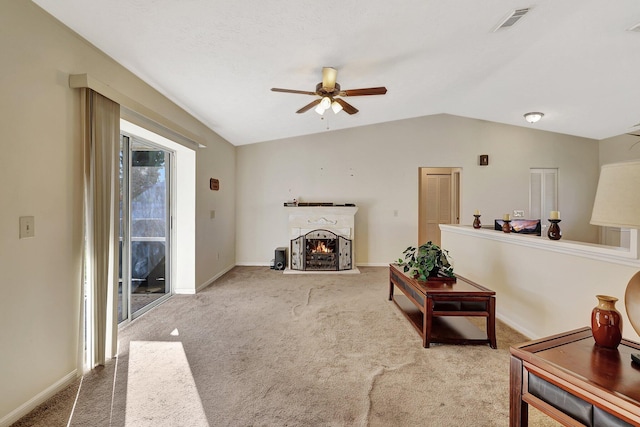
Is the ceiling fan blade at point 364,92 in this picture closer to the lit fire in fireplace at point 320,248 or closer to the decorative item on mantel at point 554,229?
the decorative item on mantel at point 554,229

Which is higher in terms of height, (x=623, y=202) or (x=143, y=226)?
(x=623, y=202)

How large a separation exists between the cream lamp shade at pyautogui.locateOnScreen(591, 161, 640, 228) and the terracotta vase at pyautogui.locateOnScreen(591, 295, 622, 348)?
399mm

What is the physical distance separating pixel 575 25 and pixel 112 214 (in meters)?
4.63

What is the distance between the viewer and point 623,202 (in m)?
0.97

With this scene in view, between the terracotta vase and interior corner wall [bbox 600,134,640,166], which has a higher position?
interior corner wall [bbox 600,134,640,166]

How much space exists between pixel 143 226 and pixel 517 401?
3.82 metres

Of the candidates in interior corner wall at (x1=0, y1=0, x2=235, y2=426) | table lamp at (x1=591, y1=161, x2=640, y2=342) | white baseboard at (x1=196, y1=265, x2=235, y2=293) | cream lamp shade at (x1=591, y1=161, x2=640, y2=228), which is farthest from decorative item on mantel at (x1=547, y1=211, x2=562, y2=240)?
white baseboard at (x1=196, y1=265, x2=235, y2=293)

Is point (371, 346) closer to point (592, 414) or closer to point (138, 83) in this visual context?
point (592, 414)

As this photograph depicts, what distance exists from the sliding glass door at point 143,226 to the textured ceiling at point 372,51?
0.78 m

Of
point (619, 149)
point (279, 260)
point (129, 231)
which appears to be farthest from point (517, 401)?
point (619, 149)

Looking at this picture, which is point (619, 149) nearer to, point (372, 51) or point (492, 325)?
point (492, 325)

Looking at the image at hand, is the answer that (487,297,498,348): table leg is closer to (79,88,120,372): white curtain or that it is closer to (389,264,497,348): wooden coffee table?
(389,264,497,348): wooden coffee table

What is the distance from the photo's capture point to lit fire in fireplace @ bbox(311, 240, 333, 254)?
17.3ft

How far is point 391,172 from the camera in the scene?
562 centimetres
